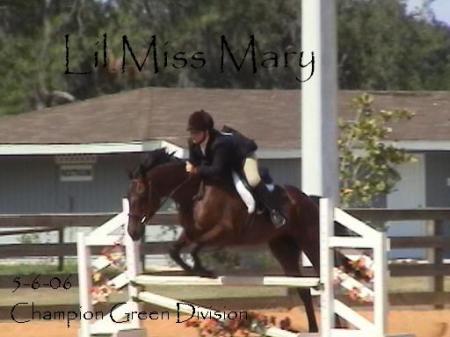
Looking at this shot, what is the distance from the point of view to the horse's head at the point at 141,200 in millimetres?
10055

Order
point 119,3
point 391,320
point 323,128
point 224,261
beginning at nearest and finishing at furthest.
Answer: point 323,128 < point 391,320 < point 224,261 < point 119,3

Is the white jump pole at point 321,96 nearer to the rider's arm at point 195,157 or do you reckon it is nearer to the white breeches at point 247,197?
the white breeches at point 247,197

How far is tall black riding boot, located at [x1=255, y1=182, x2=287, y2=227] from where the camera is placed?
1047 cm

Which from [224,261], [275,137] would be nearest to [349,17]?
[275,137]

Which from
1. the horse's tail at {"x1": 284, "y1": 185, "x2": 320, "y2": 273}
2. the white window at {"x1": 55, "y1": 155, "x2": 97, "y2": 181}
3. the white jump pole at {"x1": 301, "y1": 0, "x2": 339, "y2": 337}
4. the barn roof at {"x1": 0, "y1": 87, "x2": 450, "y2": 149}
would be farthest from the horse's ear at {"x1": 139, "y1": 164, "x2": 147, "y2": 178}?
the white window at {"x1": 55, "y1": 155, "x2": 97, "y2": 181}

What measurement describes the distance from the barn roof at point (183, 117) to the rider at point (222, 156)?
41.4 feet

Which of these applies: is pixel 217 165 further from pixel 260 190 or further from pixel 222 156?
pixel 260 190

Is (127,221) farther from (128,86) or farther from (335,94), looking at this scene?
(128,86)

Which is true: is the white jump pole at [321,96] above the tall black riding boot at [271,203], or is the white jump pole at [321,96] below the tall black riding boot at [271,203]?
above

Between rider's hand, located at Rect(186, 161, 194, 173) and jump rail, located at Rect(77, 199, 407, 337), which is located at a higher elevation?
rider's hand, located at Rect(186, 161, 194, 173)

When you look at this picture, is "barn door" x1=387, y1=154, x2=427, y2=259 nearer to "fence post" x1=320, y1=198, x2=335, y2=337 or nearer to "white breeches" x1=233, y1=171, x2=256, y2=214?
"white breeches" x1=233, y1=171, x2=256, y2=214

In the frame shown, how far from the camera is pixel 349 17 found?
4284 centimetres

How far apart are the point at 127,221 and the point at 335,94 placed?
2736mm

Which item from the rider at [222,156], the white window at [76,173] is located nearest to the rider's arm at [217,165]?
the rider at [222,156]
